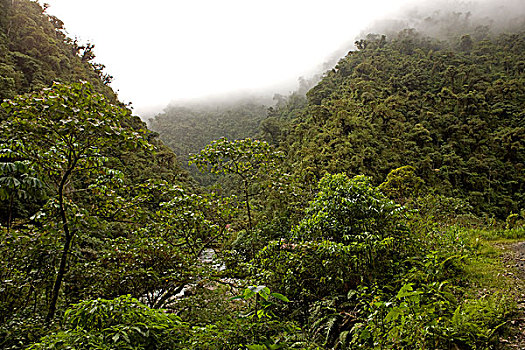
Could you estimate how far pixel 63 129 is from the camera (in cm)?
242

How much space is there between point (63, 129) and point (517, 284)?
198 inches

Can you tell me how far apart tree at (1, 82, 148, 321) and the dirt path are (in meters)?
3.74

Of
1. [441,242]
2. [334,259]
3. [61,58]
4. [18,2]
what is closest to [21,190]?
[334,259]

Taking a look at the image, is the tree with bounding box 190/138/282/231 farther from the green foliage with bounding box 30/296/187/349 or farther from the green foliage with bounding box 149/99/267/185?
the green foliage with bounding box 149/99/267/185

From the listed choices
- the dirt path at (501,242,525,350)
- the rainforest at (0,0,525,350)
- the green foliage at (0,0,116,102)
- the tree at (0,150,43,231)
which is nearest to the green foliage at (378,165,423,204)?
the rainforest at (0,0,525,350)

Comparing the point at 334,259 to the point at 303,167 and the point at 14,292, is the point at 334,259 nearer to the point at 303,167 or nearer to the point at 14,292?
the point at 14,292

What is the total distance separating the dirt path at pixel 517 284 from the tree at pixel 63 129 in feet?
12.3

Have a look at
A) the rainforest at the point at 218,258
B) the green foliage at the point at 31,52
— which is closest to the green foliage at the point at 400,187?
the rainforest at the point at 218,258

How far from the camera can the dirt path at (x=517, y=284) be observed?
2109mm

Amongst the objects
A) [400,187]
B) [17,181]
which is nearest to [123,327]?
[17,181]

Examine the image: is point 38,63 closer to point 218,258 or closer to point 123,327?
point 218,258

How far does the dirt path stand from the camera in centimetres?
211

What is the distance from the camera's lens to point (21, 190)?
6.68 feet

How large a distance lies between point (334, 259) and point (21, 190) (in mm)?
3440
